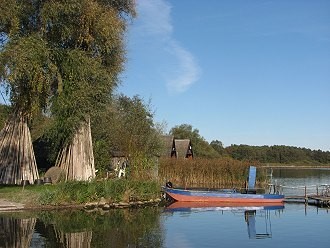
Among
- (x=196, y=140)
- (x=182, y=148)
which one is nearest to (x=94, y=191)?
(x=182, y=148)

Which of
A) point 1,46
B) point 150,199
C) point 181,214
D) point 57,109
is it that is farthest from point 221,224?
point 1,46

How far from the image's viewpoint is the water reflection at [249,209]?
23084mm

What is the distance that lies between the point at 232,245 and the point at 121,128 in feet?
78.0

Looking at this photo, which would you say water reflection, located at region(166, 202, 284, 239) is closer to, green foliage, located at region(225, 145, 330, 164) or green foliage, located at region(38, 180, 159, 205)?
green foliage, located at region(38, 180, 159, 205)

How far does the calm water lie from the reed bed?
1625 centimetres

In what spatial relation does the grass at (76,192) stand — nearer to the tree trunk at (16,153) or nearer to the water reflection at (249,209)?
the tree trunk at (16,153)

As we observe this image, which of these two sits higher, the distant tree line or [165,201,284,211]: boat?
the distant tree line

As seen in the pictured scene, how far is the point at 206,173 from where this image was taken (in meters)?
45.8

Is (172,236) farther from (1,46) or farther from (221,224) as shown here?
(1,46)

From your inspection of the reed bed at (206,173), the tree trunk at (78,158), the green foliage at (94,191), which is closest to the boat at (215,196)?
the green foliage at (94,191)

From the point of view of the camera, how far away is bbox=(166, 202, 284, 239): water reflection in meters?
23.1

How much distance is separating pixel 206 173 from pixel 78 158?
15.9 m

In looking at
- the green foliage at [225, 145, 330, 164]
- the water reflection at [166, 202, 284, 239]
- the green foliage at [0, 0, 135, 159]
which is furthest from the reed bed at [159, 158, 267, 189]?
the green foliage at [225, 145, 330, 164]

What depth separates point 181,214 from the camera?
27359 millimetres
